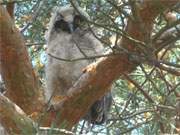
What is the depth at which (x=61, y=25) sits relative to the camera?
435cm

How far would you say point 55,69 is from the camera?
4199 mm

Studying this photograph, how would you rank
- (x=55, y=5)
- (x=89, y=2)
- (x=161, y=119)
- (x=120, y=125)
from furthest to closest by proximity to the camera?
(x=55, y=5)
(x=120, y=125)
(x=89, y=2)
(x=161, y=119)

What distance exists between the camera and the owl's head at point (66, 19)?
13.8 ft

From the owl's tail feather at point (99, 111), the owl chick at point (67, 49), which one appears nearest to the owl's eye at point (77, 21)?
the owl chick at point (67, 49)

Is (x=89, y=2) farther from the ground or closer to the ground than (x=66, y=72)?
farther from the ground

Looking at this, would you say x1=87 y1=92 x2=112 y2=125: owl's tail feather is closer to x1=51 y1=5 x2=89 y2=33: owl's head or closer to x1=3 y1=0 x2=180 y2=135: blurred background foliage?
x1=3 y1=0 x2=180 y2=135: blurred background foliage

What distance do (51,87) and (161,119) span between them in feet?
6.00

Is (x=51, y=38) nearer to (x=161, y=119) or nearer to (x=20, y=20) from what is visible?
(x=20, y=20)

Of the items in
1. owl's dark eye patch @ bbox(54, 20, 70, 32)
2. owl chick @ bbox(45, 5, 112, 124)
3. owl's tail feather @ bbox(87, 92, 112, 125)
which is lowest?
owl's tail feather @ bbox(87, 92, 112, 125)

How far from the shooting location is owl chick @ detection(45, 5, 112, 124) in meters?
4.08

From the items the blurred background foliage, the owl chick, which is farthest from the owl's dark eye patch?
the blurred background foliage

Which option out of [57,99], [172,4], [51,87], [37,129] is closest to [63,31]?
[51,87]

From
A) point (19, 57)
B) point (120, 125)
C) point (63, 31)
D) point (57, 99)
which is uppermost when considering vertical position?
point (63, 31)

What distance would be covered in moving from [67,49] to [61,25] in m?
0.30
